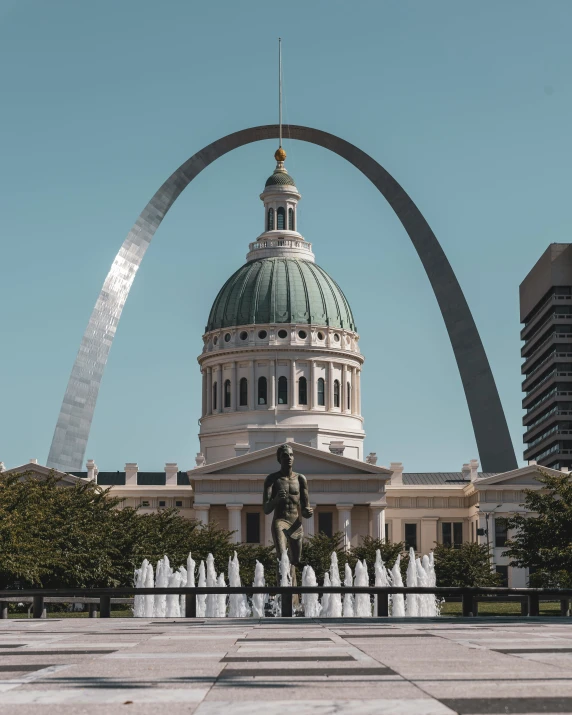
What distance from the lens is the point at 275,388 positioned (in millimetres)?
143500

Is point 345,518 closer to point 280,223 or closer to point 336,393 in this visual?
point 336,393

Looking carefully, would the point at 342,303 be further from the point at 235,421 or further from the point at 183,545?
the point at 183,545

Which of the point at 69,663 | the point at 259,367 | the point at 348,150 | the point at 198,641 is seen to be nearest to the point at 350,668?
the point at 69,663

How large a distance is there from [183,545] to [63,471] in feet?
91.0

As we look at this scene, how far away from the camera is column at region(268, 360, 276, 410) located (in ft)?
467

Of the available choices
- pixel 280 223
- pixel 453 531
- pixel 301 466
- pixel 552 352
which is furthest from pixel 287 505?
pixel 552 352

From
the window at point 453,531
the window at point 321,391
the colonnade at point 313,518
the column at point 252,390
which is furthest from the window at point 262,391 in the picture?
the window at point 453,531

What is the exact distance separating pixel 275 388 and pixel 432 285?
37.8 m

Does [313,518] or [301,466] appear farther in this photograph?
[313,518]

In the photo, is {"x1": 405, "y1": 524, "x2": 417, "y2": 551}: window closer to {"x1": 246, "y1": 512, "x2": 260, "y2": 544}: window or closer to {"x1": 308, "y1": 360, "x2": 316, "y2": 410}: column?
{"x1": 246, "y1": 512, "x2": 260, "y2": 544}: window

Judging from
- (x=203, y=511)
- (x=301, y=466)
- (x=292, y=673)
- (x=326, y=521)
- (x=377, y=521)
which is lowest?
(x=292, y=673)

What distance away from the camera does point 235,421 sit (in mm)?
143250

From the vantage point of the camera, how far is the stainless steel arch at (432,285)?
103 m

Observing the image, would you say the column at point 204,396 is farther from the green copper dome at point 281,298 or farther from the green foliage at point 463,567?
the green foliage at point 463,567
